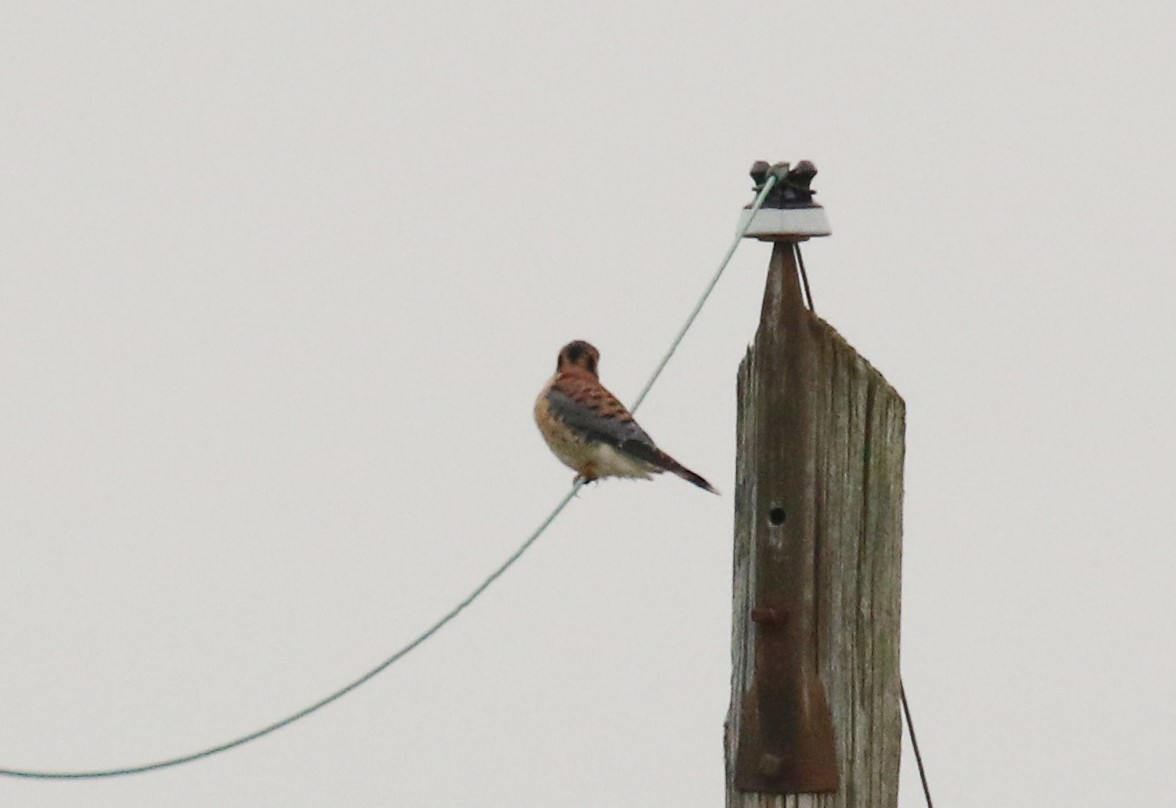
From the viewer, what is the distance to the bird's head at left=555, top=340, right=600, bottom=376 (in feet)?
17.5

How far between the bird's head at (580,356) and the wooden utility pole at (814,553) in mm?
1771

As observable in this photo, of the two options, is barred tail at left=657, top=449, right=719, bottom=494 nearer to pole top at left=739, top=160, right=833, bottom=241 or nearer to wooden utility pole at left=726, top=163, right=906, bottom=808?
wooden utility pole at left=726, top=163, right=906, bottom=808

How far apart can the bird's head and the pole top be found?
67.3 inches

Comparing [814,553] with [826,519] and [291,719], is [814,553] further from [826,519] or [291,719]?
[291,719]

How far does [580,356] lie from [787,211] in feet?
6.01

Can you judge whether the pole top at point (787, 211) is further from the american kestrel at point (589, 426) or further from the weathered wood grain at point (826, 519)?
the american kestrel at point (589, 426)

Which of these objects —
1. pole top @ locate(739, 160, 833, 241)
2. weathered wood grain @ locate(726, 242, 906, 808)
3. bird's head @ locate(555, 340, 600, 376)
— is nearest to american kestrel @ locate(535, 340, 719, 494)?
bird's head @ locate(555, 340, 600, 376)

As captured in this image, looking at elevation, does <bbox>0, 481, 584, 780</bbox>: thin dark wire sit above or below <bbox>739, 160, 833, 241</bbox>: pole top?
below

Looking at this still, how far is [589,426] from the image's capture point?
16.9ft

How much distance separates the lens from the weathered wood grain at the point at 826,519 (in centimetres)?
353

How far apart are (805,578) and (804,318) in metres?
0.68

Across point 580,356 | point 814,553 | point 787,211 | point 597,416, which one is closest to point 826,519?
point 814,553

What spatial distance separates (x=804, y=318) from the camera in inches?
140

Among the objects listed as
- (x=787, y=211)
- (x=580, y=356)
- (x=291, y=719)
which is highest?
(x=580, y=356)
